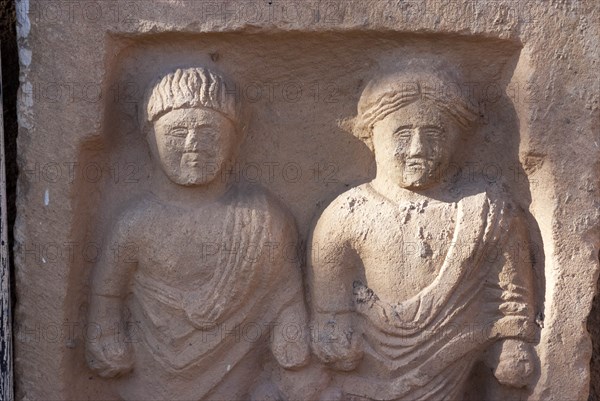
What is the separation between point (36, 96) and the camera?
2904 millimetres

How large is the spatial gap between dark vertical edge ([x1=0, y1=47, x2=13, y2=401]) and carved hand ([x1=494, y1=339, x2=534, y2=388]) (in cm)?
139

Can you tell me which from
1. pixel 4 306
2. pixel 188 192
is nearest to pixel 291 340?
pixel 188 192

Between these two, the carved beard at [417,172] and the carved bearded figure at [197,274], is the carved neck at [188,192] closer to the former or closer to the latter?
the carved bearded figure at [197,274]

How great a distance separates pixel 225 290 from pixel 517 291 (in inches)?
32.6

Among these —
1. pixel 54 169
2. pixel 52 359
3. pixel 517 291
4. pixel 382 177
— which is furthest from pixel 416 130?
pixel 52 359

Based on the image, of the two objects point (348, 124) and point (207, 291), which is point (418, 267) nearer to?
point (348, 124)

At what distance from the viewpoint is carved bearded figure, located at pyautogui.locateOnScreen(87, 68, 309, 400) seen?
2.90 metres

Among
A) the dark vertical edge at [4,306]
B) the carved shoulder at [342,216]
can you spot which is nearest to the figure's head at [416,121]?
the carved shoulder at [342,216]

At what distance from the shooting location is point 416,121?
288 cm

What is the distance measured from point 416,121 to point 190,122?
0.63m

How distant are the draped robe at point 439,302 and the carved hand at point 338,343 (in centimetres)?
2

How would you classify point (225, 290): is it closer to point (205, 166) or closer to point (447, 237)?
point (205, 166)

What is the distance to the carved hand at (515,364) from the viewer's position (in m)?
2.90

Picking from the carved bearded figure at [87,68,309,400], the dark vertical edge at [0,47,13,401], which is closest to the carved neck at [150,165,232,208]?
the carved bearded figure at [87,68,309,400]
